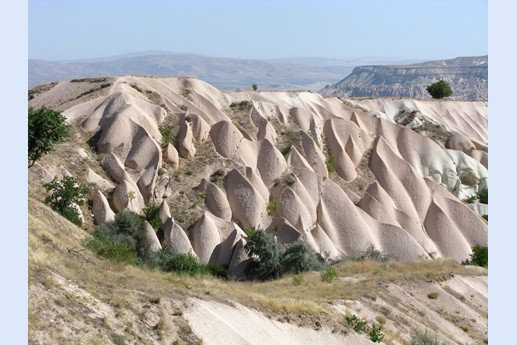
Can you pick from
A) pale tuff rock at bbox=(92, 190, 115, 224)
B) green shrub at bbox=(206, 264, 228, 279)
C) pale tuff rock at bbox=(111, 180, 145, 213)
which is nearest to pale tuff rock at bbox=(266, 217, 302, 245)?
green shrub at bbox=(206, 264, 228, 279)

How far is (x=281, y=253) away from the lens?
31.3m

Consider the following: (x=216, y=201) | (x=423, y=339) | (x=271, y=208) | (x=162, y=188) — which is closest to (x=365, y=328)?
(x=423, y=339)

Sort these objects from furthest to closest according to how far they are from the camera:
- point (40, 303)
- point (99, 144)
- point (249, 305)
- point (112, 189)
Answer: point (99, 144) < point (112, 189) < point (249, 305) < point (40, 303)

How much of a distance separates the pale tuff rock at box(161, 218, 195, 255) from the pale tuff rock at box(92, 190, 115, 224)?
7.34 ft

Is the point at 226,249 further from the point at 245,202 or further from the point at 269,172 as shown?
the point at 269,172

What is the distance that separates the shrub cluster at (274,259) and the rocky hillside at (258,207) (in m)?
0.80

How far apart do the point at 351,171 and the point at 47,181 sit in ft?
57.3

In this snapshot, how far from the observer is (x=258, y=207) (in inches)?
1427

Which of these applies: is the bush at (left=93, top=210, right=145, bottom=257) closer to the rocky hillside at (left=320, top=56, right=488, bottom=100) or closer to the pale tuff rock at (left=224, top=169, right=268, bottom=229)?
the pale tuff rock at (left=224, top=169, right=268, bottom=229)

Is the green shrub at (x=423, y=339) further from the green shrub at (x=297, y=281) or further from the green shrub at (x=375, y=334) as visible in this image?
the green shrub at (x=297, y=281)

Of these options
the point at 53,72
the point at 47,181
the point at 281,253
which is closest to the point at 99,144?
the point at 47,181

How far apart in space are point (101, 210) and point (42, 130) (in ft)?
17.3

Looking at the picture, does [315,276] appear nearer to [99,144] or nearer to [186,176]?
[186,176]

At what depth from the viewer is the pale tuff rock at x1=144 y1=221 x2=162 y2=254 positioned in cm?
3106
